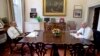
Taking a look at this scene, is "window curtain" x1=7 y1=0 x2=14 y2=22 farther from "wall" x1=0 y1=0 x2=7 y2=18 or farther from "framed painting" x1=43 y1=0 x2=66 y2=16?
"framed painting" x1=43 y1=0 x2=66 y2=16

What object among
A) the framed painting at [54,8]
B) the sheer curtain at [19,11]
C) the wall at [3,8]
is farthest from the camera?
the framed painting at [54,8]

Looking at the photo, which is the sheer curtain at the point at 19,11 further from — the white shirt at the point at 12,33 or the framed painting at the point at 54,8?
the white shirt at the point at 12,33

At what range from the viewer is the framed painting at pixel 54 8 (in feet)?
24.7

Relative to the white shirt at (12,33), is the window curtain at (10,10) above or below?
above

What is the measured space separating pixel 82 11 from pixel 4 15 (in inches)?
154

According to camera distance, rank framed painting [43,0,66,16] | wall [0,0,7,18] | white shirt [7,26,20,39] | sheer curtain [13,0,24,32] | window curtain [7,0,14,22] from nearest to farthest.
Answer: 1. white shirt [7,26,20,39]
2. wall [0,0,7,18]
3. window curtain [7,0,14,22]
4. sheer curtain [13,0,24,32]
5. framed painting [43,0,66,16]

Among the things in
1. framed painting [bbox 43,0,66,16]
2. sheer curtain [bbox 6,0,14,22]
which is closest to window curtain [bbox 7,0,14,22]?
sheer curtain [bbox 6,0,14,22]

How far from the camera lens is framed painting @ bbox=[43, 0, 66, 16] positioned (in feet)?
24.7

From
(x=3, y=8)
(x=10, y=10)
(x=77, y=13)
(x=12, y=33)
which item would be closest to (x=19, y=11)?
(x=10, y=10)

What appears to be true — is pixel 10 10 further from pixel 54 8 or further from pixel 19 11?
pixel 54 8

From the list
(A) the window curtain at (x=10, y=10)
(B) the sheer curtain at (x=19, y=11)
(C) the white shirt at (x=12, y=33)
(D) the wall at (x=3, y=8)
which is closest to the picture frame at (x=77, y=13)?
(B) the sheer curtain at (x=19, y=11)

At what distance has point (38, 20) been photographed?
7422 mm

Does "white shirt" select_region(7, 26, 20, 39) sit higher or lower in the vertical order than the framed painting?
lower

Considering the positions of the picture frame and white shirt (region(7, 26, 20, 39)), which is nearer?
white shirt (region(7, 26, 20, 39))
